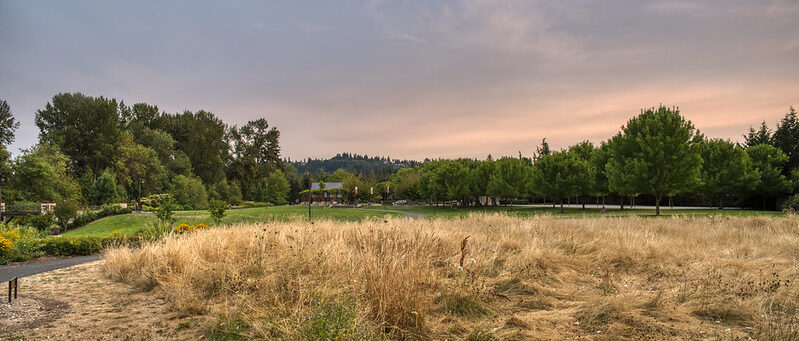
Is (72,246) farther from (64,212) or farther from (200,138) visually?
(200,138)

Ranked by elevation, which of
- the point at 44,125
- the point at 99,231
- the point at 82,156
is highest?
the point at 44,125

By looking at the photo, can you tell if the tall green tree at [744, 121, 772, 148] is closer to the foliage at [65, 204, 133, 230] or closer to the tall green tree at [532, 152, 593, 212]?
the tall green tree at [532, 152, 593, 212]

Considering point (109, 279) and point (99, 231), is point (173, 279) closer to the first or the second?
point (109, 279)

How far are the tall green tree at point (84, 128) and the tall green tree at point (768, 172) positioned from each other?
71.6 meters

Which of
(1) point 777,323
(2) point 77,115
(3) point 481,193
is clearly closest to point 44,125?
(2) point 77,115

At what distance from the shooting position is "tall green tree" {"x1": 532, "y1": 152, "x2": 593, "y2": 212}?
40719 mm

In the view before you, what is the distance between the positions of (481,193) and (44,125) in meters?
58.5

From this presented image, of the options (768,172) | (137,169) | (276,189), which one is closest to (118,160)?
(137,169)

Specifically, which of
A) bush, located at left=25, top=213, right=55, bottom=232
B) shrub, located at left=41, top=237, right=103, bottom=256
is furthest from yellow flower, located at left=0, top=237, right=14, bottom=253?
bush, located at left=25, top=213, right=55, bottom=232

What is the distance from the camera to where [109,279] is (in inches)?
331

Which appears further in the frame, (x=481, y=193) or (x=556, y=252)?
(x=481, y=193)

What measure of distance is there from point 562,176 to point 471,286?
39095 mm

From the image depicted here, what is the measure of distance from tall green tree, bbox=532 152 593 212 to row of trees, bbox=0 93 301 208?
4410 centimetres

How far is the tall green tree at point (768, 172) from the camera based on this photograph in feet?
122
